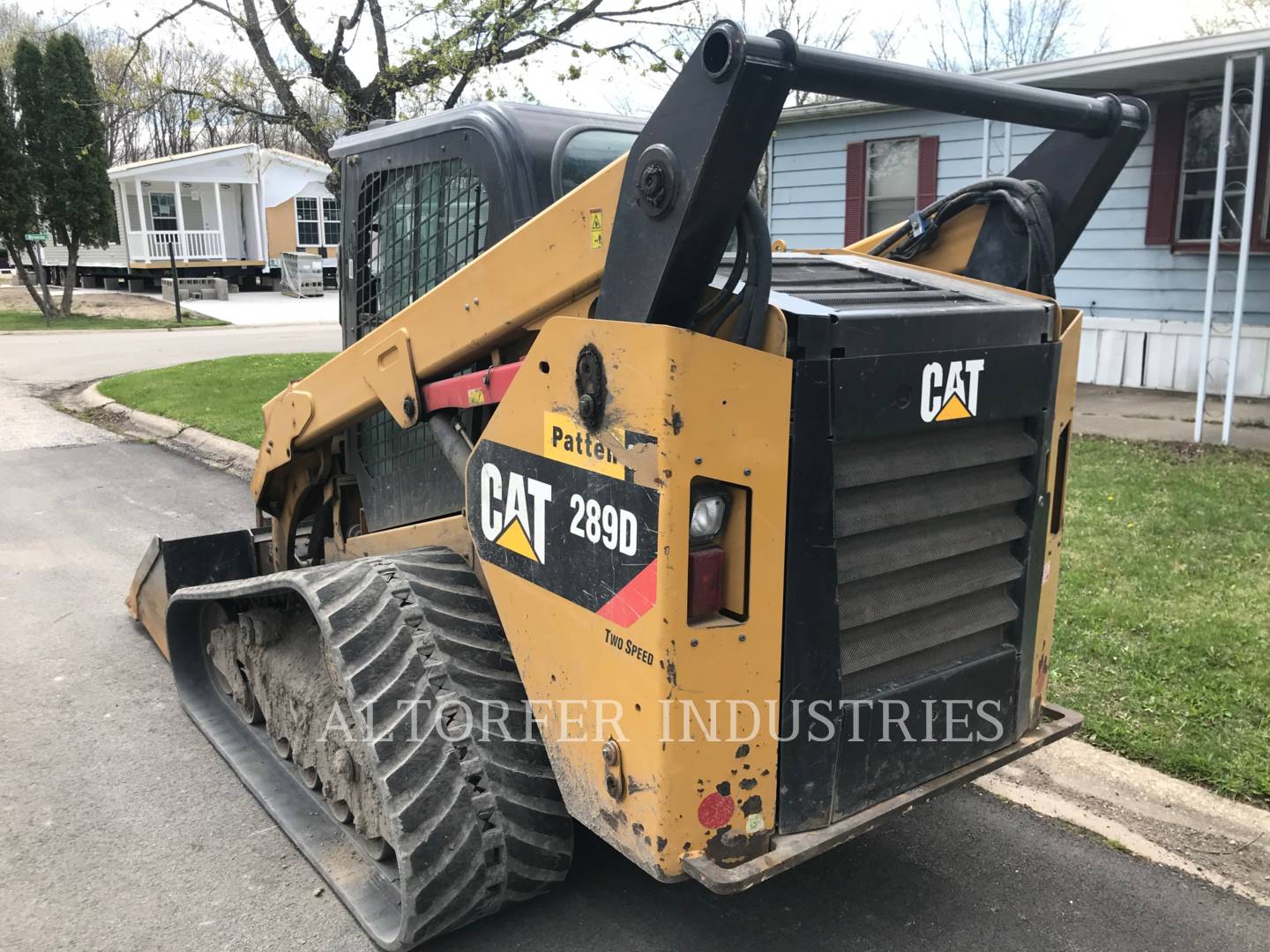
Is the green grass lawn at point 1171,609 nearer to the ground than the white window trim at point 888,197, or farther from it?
nearer to the ground

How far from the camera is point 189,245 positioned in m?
34.1

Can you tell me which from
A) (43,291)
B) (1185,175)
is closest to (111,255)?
(43,291)

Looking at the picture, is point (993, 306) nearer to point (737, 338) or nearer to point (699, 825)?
point (737, 338)

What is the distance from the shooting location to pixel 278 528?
184 inches

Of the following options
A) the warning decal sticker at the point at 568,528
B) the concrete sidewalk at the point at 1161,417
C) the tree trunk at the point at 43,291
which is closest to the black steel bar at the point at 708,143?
the warning decal sticker at the point at 568,528

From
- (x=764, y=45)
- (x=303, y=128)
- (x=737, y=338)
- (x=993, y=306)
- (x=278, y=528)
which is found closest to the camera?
(x=764, y=45)

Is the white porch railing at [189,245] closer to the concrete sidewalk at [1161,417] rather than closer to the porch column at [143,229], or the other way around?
the porch column at [143,229]

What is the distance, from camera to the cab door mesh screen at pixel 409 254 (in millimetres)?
3246

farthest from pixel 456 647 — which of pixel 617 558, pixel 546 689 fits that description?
pixel 617 558

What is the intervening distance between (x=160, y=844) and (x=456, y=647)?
1393 mm

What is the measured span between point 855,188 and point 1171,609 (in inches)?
345

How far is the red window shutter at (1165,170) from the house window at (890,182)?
2551 millimetres

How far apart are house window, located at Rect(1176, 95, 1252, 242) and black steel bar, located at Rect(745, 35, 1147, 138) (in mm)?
8237

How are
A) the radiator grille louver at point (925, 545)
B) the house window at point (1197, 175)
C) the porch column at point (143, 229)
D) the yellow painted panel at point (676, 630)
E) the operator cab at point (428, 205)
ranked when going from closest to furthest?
the yellow painted panel at point (676, 630) < the radiator grille louver at point (925, 545) < the operator cab at point (428, 205) < the house window at point (1197, 175) < the porch column at point (143, 229)
